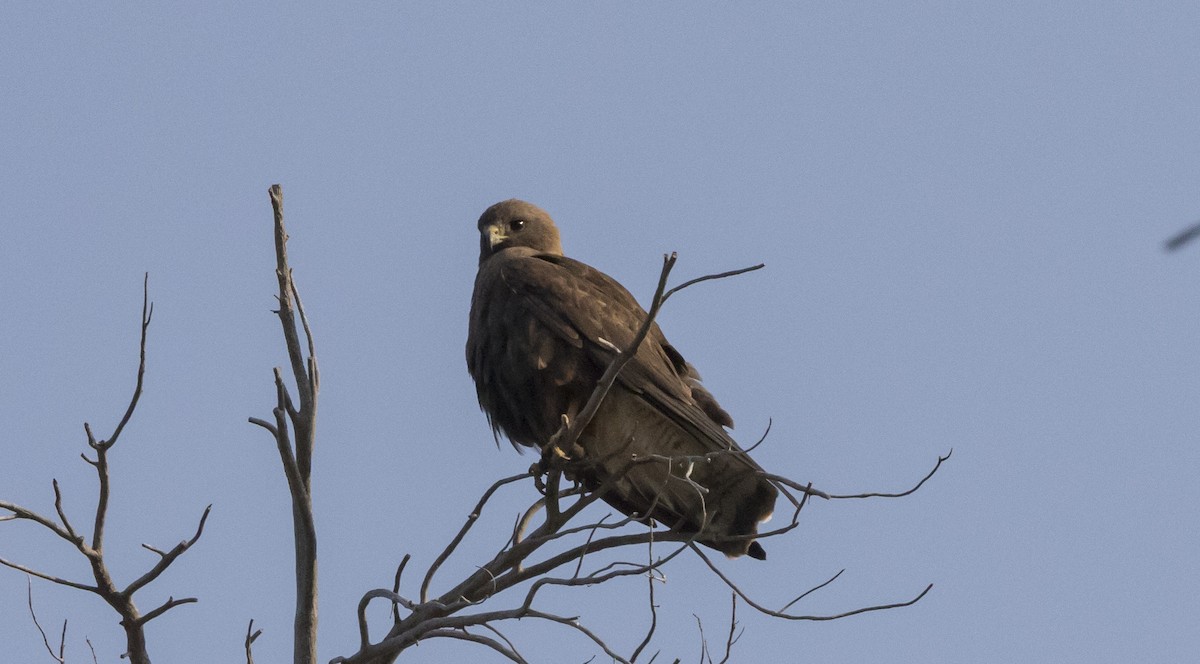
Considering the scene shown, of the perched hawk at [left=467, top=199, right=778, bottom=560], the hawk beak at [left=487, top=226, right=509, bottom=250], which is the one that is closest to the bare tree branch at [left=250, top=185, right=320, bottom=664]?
the perched hawk at [left=467, top=199, right=778, bottom=560]

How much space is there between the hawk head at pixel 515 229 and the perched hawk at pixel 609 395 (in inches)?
45.5

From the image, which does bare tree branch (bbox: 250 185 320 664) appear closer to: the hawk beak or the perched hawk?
the perched hawk

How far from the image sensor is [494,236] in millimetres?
6367

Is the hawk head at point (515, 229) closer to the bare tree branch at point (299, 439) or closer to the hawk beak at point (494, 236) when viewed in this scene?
the hawk beak at point (494, 236)

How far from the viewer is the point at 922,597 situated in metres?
3.45

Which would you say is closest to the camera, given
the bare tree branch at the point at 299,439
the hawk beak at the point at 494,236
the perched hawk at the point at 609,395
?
the bare tree branch at the point at 299,439

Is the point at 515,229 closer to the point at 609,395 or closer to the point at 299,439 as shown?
the point at 609,395

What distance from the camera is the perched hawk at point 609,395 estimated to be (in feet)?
15.3

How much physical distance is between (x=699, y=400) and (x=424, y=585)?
1.71m

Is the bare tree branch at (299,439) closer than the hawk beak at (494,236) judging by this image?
Yes

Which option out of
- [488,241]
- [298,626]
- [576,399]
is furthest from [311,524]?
[488,241]

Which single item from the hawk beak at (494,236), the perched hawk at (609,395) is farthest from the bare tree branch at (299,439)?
the hawk beak at (494,236)

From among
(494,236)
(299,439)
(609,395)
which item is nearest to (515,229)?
(494,236)

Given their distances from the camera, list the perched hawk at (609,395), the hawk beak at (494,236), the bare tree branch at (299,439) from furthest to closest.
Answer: the hawk beak at (494,236)
the perched hawk at (609,395)
the bare tree branch at (299,439)
